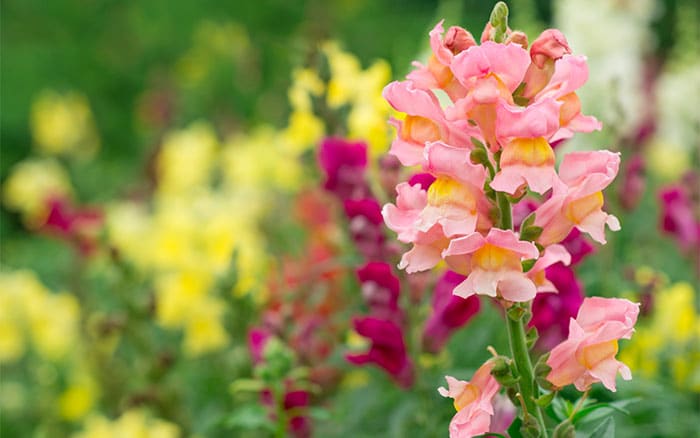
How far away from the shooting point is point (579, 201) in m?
0.71

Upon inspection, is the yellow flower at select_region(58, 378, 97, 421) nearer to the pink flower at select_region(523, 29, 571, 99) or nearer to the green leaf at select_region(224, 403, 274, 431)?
the green leaf at select_region(224, 403, 274, 431)

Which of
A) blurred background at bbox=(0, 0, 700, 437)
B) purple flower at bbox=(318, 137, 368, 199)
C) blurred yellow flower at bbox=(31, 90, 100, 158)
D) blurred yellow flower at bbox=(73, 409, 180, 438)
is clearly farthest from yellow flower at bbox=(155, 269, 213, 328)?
blurred yellow flower at bbox=(31, 90, 100, 158)

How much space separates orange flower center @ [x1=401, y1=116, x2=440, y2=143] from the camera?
0.70 m

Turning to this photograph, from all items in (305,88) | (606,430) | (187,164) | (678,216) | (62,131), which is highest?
(62,131)

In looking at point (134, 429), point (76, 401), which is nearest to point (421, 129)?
point (134, 429)

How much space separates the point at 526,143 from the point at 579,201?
0.07 meters

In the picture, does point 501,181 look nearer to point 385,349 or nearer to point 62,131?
point 385,349

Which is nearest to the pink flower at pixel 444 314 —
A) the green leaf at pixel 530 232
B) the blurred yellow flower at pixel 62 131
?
the green leaf at pixel 530 232

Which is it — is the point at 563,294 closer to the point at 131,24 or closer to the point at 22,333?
the point at 22,333

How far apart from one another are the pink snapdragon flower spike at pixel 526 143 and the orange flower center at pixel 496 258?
0.13 feet

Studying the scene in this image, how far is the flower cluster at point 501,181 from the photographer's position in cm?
66

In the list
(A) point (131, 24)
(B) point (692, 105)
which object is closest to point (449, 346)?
(B) point (692, 105)

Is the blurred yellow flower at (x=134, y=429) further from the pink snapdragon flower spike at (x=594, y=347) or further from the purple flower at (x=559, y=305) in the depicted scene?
the pink snapdragon flower spike at (x=594, y=347)

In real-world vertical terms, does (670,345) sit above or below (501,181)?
below
